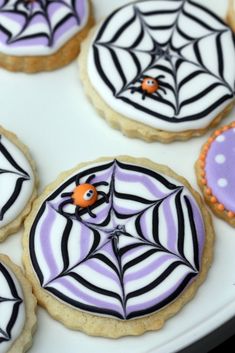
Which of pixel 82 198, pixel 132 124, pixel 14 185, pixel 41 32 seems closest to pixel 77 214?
pixel 82 198

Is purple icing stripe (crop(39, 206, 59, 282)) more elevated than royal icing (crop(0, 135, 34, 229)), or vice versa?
royal icing (crop(0, 135, 34, 229))

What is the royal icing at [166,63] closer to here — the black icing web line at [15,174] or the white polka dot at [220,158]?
the white polka dot at [220,158]

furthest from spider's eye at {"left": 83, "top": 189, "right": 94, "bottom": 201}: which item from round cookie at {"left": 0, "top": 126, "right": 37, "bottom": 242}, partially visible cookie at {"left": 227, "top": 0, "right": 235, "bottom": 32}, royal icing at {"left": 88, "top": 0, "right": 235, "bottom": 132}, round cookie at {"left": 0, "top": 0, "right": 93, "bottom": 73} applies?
partially visible cookie at {"left": 227, "top": 0, "right": 235, "bottom": 32}

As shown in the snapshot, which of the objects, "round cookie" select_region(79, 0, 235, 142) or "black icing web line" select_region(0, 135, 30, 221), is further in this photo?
"round cookie" select_region(79, 0, 235, 142)

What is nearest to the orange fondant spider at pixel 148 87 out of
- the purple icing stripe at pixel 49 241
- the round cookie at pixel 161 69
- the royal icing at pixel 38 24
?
the round cookie at pixel 161 69

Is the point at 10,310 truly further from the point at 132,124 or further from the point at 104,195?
the point at 132,124

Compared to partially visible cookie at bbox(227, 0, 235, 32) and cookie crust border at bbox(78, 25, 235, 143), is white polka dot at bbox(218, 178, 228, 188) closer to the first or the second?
cookie crust border at bbox(78, 25, 235, 143)

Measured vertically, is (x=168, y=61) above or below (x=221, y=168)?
above
